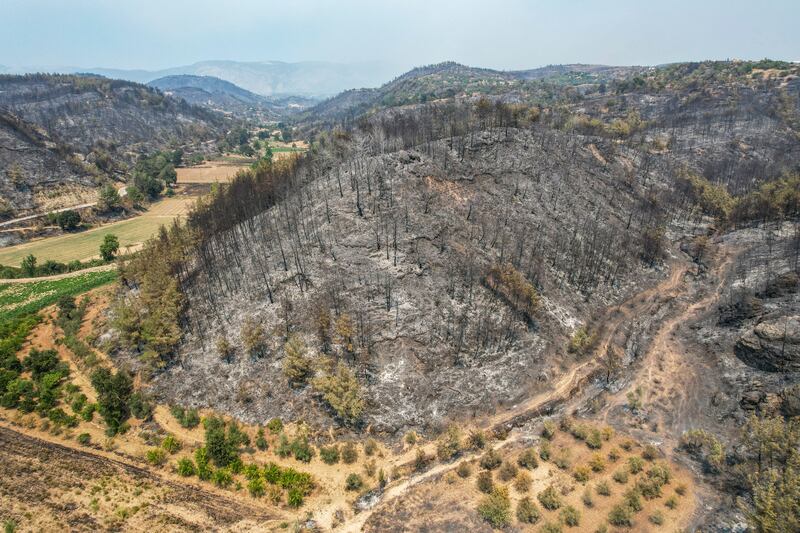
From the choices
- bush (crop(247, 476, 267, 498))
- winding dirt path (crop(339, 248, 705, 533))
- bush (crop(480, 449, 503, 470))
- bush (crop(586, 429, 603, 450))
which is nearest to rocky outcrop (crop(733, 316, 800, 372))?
winding dirt path (crop(339, 248, 705, 533))

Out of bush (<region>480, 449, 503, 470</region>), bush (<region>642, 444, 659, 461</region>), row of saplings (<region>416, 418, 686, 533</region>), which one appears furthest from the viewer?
bush (<region>642, 444, 659, 461</region>)

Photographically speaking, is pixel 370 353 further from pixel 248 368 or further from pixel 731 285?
pixel 731 285

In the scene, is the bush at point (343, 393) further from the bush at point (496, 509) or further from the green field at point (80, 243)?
Answer: the green field at point (80, 243)

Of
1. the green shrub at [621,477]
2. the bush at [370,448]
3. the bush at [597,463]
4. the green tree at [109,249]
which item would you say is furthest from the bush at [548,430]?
the green tree at [109,249]

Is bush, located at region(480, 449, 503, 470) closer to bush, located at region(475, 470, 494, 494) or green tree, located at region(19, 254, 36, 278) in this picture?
bush, located at region(475, 470, 494, 494)

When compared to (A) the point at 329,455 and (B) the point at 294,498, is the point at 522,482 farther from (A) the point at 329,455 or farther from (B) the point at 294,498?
(B) the point at 294,498

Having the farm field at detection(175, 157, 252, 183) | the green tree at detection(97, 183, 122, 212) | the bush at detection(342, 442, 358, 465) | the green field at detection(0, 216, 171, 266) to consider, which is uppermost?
the farm field at detection(175, 157, 252, 183)
